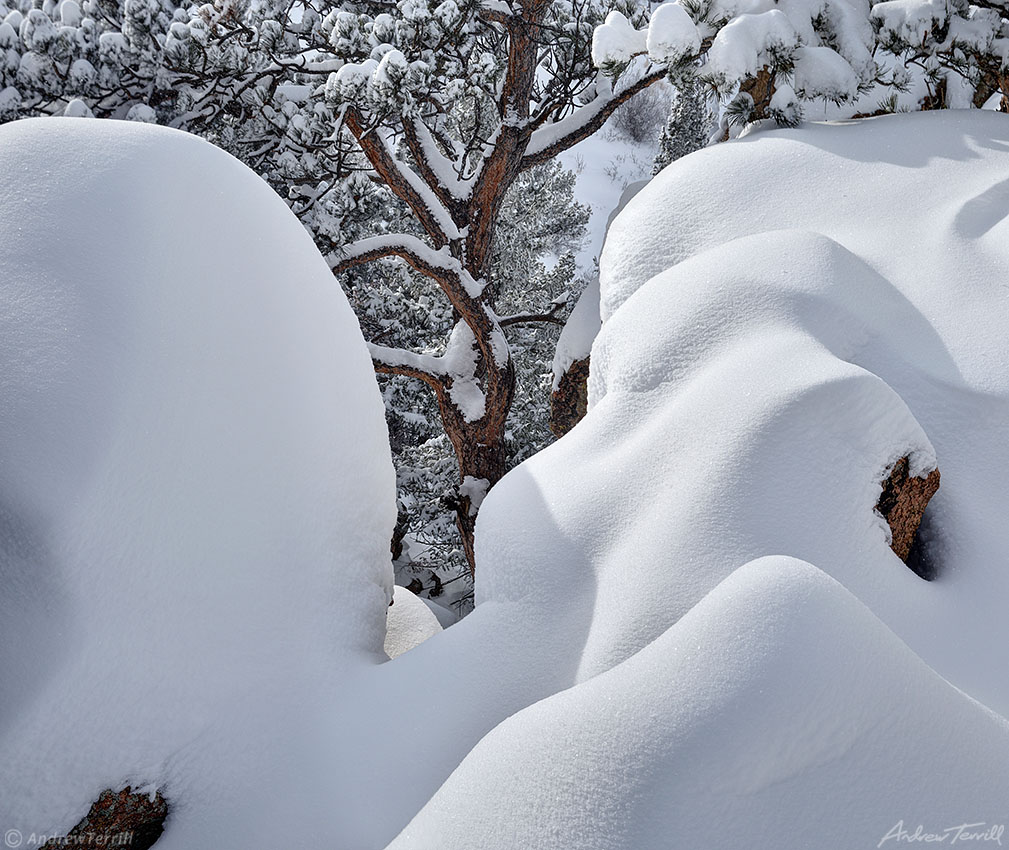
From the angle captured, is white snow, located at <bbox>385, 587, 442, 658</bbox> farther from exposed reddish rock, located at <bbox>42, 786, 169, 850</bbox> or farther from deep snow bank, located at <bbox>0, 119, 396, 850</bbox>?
exposed reddish rock, located at <bbox>42, 786, 169, 850</bbox>

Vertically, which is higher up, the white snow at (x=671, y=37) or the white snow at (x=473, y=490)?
the white snow at (x=671, y=37)

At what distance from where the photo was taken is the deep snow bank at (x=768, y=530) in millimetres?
1497

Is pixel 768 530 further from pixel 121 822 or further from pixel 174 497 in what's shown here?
pixel 121 822

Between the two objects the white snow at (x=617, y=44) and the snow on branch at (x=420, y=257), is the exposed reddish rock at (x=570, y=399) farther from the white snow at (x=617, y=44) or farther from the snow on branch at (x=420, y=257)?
the white snow at (x=617, y=44)

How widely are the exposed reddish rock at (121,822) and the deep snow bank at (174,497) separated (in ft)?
0.10

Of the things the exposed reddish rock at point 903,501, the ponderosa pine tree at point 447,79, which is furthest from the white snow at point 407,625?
the ponderosa pine tree at point 447,79

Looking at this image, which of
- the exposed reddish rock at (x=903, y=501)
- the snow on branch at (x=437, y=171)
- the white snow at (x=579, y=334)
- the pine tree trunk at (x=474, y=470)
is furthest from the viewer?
the pine tree trunk at (x=474, y=470)

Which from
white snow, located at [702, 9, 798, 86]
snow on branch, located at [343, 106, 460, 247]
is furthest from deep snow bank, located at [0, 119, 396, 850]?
snow on branch, located at [343, 106, 460, 247]

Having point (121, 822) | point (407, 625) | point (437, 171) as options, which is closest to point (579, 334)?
point (437, 171)

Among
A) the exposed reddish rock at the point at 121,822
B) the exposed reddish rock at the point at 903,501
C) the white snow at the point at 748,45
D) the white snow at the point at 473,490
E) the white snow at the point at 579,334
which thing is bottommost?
the white snow at the point at 473,490

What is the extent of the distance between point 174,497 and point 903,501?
6.31ft

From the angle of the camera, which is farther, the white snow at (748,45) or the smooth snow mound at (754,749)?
the white snow at (748,45)
